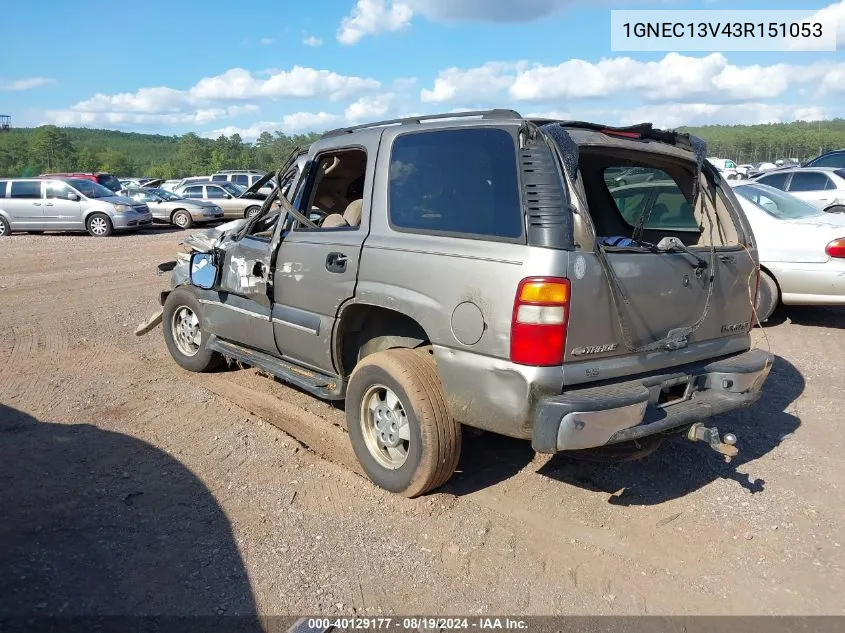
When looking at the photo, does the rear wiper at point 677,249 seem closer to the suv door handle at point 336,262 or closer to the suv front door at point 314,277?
the suv front door at point 314,277

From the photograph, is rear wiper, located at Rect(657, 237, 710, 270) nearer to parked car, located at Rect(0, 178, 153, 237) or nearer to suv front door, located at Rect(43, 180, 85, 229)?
parked car, located at Rect(0, 178, 153, 237)

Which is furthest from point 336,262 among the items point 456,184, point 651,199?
point 651,199

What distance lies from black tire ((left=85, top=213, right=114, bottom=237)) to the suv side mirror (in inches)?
591

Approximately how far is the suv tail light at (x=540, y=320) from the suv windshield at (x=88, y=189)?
19009 millimetres

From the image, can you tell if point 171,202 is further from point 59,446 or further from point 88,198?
point 59,446

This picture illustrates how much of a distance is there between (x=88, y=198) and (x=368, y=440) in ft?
58.6

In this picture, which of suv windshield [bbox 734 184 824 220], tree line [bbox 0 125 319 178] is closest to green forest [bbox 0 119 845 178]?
tree line [bbox 0 125 319 178]

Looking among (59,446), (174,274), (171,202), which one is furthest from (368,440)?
(171,202)

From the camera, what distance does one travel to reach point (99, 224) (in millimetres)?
18875

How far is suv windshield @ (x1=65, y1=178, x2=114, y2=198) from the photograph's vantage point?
62.3 feet

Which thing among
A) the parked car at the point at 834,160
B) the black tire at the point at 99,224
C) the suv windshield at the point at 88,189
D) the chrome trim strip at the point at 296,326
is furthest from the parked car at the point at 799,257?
the suv windshield at the point at 88,189

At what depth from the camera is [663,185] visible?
450cm

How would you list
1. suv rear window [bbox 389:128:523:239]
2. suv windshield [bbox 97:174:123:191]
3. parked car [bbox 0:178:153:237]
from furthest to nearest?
suv windshield [bbox 97:174:123:191] → parked car [bbox 0:178:153:237] → suv rear window [bbox 389:128:523:239]

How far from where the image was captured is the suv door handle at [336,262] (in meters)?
4.10
